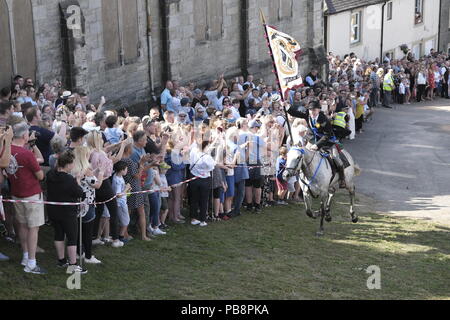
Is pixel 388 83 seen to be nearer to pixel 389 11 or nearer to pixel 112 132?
pixel 389 11

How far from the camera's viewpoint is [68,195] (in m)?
12.2

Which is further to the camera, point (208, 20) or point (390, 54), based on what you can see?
point (390, 54)

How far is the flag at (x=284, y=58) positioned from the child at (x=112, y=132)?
404 centimetres

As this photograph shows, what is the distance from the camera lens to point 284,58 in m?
18.0

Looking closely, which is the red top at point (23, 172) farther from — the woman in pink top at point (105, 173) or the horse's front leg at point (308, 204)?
the horse's front leg at point (308, 204)

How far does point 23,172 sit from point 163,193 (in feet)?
13.2

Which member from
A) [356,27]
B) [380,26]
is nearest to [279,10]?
[356,27]

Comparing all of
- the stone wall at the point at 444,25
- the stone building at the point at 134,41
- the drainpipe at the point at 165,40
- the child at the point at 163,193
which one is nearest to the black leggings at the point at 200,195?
the child at the point at 163,193

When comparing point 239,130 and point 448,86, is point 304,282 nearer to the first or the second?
Result: point 239,130

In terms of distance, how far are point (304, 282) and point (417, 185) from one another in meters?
10.1

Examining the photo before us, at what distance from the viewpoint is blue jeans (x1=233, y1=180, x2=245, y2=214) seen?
17531 mm

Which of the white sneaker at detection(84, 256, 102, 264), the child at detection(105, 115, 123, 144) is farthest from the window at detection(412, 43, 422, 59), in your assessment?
the white sneaker at detection(84, 256, 102, 264)

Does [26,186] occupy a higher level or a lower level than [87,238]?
higher

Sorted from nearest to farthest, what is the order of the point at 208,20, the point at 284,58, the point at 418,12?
the point at 284,58
the point at 208,20
the point at 418,12
